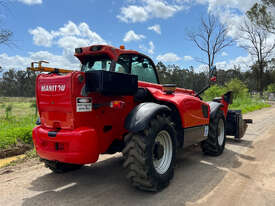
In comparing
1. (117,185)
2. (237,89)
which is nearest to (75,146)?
(117,185)

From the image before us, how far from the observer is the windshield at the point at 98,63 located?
419cm

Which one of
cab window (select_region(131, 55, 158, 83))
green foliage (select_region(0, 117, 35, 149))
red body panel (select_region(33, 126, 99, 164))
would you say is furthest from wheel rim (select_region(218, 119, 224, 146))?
green foliage (select_region(0, 117, 35, 149))

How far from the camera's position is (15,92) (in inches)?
2830

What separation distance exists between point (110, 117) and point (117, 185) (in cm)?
118

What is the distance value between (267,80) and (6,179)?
2585 inches

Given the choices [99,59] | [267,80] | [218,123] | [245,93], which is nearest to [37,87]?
[99,59]

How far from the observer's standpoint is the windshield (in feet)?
13.7

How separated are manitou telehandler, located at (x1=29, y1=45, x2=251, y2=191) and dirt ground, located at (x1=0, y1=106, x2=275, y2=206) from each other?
0.93 feet

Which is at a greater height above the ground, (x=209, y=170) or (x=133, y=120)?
(x=133, y=120)

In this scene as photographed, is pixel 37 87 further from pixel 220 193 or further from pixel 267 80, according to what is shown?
pixel 267 80

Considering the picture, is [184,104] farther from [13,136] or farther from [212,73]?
[13,136]

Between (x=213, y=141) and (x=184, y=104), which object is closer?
(x=184, y=104)

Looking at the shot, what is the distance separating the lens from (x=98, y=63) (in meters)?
4.33

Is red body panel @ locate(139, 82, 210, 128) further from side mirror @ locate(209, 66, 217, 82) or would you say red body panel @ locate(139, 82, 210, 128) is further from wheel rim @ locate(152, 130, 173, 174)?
side mirror @ locate(209, 66, 217, 82)
